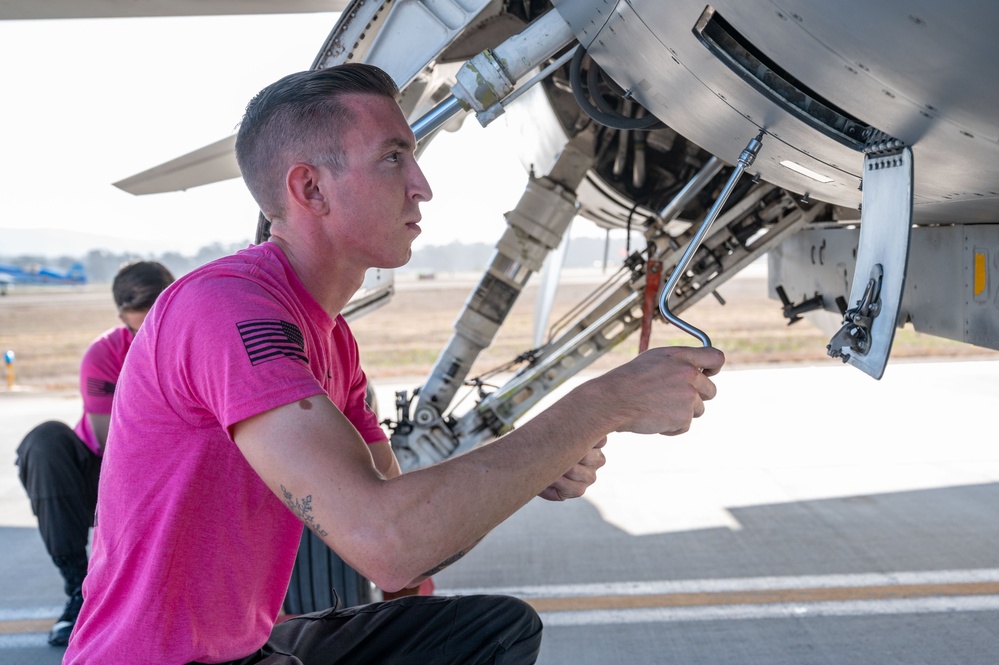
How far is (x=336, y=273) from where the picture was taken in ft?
5.09

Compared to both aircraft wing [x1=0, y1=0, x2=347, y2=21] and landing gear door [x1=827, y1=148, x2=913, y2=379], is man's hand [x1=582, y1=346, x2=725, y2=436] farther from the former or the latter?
aircraft wing [x1=0, y1=0, x2=347, y2=21]

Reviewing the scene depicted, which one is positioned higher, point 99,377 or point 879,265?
point 879,265

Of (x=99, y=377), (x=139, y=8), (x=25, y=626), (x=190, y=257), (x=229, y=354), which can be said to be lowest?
(x=25, y=626)

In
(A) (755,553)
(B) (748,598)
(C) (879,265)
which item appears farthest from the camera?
(A) (755,553)

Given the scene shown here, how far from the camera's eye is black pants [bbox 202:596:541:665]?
5.73 ft

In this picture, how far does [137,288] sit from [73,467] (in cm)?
77

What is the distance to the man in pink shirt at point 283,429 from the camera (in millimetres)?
1156

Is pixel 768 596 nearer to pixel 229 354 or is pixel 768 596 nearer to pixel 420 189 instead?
pixel 420 189

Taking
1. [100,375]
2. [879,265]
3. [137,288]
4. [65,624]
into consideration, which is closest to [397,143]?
[879,265]

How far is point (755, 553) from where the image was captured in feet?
13.2

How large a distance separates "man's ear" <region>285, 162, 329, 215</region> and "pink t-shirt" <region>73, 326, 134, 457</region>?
2502mm

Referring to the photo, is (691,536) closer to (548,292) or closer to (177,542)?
(548,292)

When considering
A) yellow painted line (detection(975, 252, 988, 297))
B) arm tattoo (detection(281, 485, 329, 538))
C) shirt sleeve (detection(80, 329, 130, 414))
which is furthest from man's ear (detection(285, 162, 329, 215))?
shirt sleeve (detection(80, 329, 130, 414))

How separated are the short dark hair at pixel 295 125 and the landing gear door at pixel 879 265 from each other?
0.96 metres
